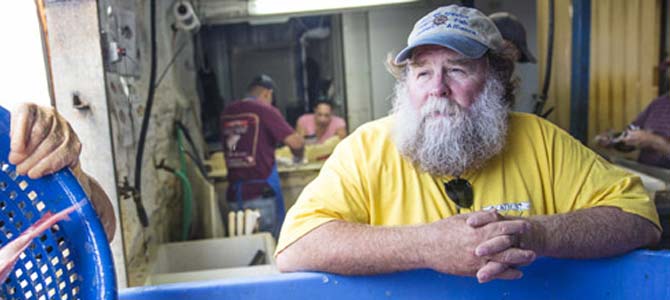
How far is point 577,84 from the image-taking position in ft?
7.47

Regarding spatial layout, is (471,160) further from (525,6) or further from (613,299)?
(525,6)

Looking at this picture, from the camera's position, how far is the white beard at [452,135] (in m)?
1.21

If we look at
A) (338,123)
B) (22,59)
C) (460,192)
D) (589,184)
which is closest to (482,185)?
(460,192)

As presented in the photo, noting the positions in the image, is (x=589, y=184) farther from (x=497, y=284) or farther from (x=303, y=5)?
(x=303, y=5)

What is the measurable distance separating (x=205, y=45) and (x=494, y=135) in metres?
3.48

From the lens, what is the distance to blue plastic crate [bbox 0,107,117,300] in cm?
70

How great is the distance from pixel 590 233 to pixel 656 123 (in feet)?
5.21

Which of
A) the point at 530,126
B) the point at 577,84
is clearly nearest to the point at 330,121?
the point at 577,84

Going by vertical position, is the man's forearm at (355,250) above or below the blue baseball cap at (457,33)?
below

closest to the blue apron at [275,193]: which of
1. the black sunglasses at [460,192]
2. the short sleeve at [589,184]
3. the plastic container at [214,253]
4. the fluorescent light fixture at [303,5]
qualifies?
the plastic container at [214,253]

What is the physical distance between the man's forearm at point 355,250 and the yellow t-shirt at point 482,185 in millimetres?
77

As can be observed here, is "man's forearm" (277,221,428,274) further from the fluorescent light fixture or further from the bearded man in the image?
the fluorescent light fixture

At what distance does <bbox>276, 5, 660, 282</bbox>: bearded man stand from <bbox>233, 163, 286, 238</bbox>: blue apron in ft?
6.80

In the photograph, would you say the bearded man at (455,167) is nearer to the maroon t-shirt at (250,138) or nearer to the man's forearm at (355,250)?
the man's forearm at (355,250)
